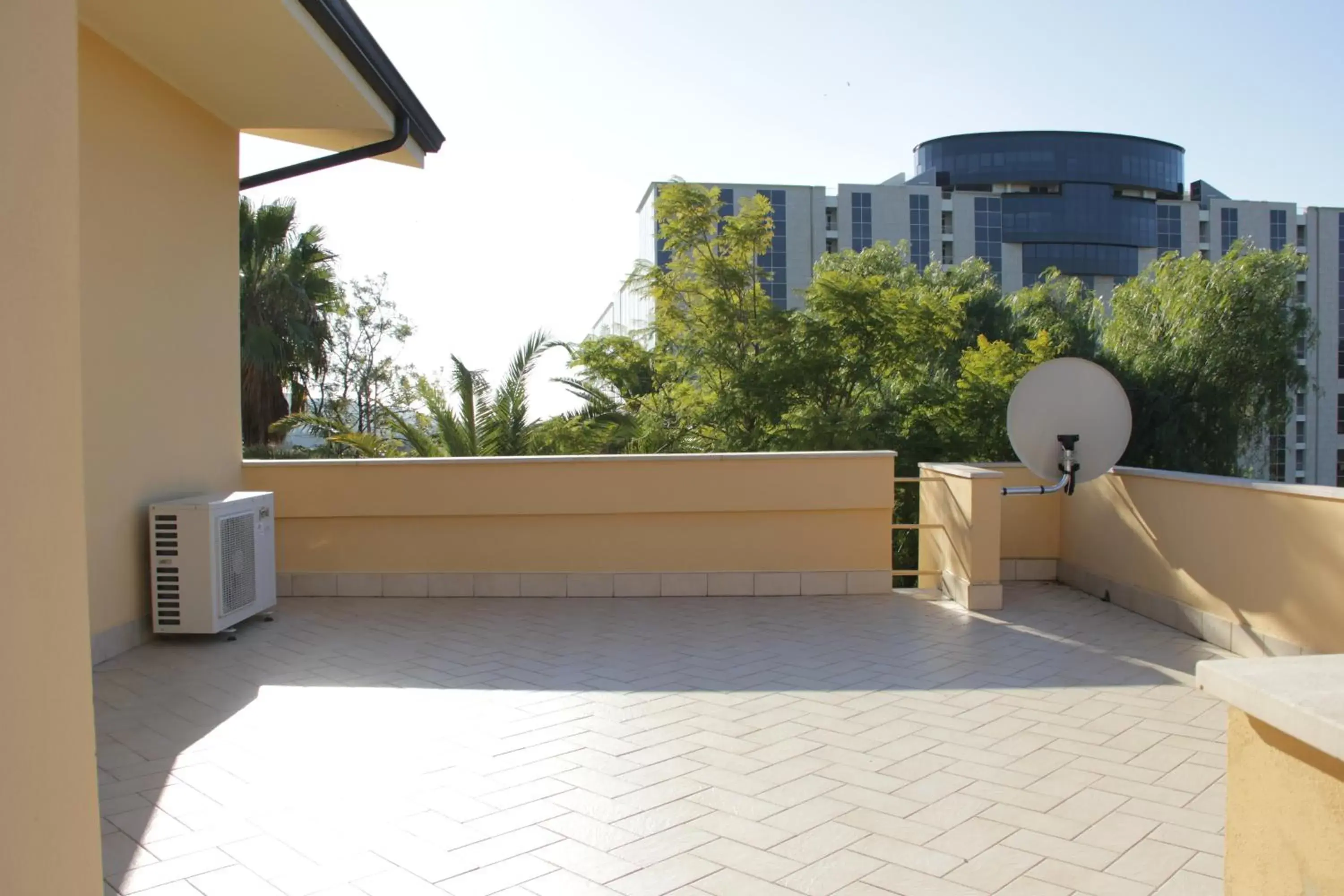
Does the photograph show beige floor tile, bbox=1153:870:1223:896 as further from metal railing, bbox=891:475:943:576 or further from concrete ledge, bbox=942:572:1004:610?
metal railing, bbox=891:475:943:576

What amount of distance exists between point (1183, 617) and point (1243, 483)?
1046mm

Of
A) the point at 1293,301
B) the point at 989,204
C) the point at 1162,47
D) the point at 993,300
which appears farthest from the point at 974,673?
the point at 989,204

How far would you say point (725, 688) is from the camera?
518cm

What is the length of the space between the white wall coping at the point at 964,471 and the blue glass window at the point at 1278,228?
75198 mm

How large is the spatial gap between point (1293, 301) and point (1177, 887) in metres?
32.1

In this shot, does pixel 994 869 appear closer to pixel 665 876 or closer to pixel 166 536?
pixel 665 876

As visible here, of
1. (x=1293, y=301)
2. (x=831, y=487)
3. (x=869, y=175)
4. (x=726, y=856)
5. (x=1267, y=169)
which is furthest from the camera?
(x=869, y=175)

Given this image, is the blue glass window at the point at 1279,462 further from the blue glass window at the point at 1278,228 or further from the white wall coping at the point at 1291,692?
the white wall coping at the point at 1291,692

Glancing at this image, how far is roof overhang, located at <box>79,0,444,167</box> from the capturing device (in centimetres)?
507

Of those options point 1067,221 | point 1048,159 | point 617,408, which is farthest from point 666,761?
point 1048,159

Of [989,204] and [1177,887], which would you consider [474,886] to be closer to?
[1177,887]

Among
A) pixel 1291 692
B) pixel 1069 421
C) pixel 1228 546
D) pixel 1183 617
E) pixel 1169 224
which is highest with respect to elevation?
pixel 1169 224

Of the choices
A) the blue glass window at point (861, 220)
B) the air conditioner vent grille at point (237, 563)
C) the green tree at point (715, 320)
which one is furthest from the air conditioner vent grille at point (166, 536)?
the blue glass window at point (861, 220)

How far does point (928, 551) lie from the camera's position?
26.9 ft
